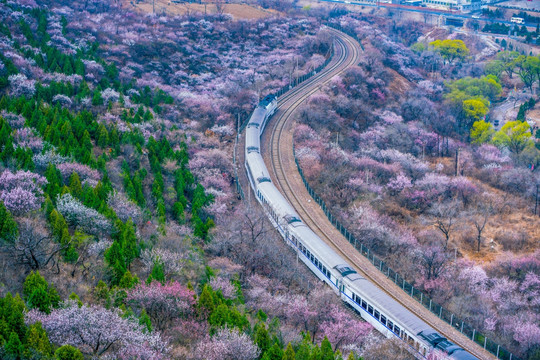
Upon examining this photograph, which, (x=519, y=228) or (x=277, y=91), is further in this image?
(x=277, y=91)

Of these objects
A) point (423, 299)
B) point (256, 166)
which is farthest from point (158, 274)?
point (256, 166)

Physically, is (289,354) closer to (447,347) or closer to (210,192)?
(447,347)

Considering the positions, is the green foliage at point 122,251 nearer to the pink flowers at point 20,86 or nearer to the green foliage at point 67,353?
the green foliage at point 67,353

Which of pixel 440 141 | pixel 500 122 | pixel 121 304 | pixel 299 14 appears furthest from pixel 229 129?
pixel 299 14

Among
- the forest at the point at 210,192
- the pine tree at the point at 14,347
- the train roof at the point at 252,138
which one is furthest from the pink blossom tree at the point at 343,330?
the train roof at the point at 252,138

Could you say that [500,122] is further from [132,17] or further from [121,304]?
[121,304]

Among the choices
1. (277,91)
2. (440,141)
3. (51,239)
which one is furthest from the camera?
(277,91)
